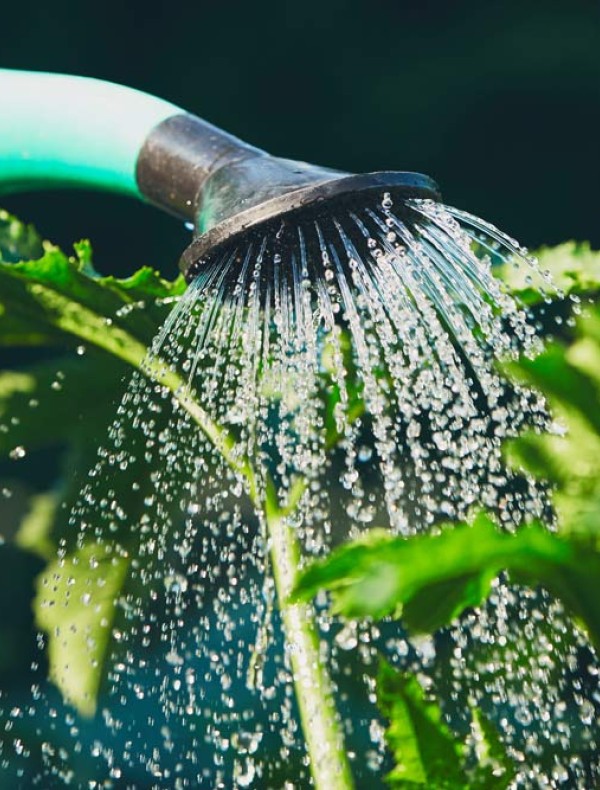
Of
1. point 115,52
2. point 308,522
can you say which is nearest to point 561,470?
point 308,522

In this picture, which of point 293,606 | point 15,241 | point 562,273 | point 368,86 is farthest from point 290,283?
point 368,86

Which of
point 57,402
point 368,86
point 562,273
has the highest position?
point 368,86

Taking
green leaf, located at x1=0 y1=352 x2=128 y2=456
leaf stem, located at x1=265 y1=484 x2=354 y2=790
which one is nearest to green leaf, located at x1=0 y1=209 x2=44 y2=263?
green leaf, located at x1=0 y1=352 x2=128 y2=456

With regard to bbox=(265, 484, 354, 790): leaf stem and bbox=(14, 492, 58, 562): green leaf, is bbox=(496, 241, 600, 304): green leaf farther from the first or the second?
bbox=(14, 492, 58, 562): green leaf

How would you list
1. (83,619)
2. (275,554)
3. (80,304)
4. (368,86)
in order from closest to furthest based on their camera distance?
1. (275,554)
2. (80,304)
3. (83,619)
4. (368,86)

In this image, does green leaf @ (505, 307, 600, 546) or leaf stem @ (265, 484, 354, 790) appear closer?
leaf stem @ (265, 484, 354, 790)

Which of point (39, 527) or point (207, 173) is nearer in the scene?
point (207, 173)

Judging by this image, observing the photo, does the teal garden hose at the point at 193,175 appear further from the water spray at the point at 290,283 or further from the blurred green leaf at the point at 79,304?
the blurred green leaf at the point at 79,304

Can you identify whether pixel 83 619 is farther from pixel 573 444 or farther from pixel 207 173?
pixel 207 173
